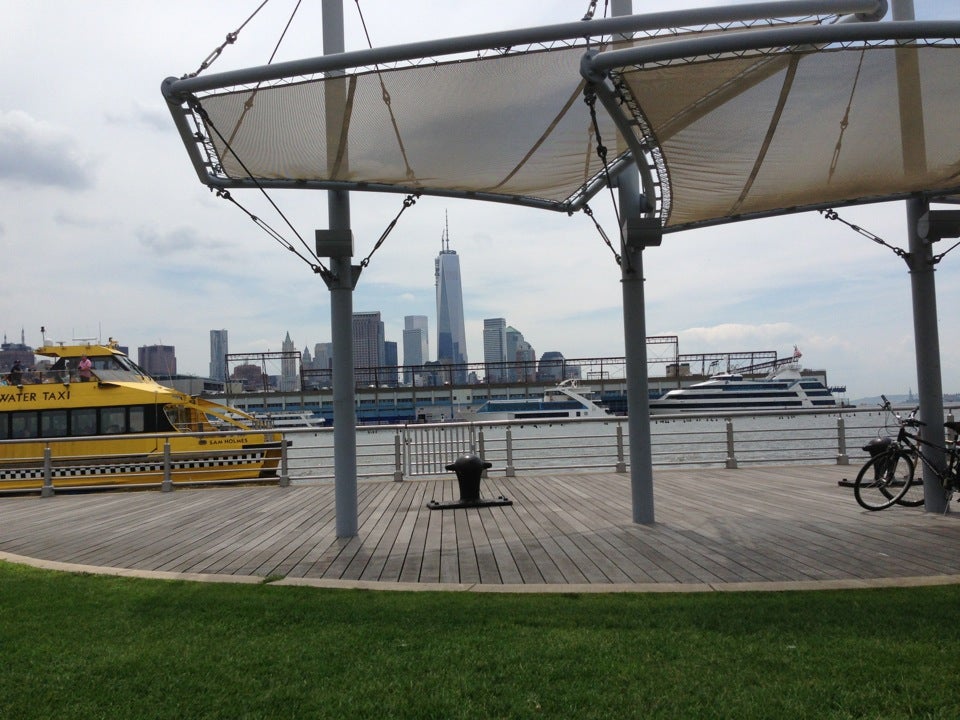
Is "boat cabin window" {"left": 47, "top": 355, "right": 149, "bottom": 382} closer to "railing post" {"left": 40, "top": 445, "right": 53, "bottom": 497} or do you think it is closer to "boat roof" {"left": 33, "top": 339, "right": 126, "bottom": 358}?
"boat roof" {"left": 33, "top": 339, "right": 126, "bottom": 358}

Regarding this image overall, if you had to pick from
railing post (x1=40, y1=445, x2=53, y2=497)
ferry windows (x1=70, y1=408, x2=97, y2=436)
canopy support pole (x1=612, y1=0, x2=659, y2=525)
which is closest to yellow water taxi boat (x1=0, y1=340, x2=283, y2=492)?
ferry windows (x1=70, y1=408, x2=97, y2=436)

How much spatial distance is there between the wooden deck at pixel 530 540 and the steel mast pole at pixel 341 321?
47 cm

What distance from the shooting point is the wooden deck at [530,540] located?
18.8ft

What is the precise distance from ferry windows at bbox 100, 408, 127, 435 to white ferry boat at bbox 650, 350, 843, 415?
43690mm

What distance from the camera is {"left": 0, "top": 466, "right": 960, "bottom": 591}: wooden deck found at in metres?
5.72

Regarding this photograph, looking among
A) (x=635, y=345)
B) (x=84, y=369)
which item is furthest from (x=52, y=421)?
(x=635, y=345)

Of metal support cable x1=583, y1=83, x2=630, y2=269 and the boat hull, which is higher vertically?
metal support cable x1=583, y1=83, x2=630, y2=269

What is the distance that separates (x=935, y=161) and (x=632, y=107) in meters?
3.32

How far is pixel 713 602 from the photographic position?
4750mm

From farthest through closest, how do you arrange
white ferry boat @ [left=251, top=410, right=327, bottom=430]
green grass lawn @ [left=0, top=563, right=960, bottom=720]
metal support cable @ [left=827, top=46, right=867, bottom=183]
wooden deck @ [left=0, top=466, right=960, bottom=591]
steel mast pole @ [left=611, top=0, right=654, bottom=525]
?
white ferry boat @ [left=251, top=410, right=327, bottom=430]
steel mast pole @ [left=611, top=0, right=654, bottom=525]
metal support cable @ [left=827, top=46, right=867, bottom=183]
wooden deck @ [left=0, top=466, right=960, bottom=591]
green grass lawn @ [left=0, top=563, right=960, bottom=720]

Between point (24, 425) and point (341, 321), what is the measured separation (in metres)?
13.3

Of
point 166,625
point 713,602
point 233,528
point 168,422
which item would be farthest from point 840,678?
point 168,422

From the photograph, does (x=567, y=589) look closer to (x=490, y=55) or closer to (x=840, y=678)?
(x=840, y=678)

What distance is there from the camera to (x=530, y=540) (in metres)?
7.23
